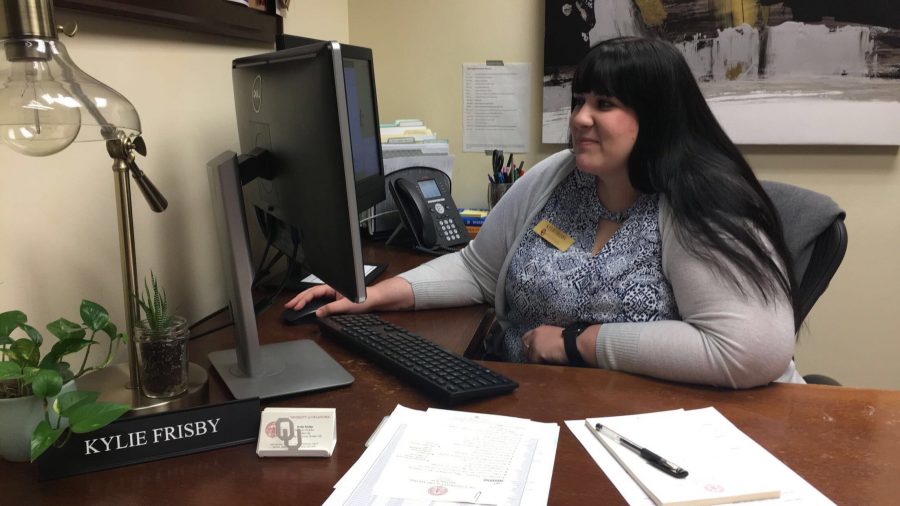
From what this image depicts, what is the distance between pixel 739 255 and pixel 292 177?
2.64 ft

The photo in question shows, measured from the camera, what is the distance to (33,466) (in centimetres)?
80

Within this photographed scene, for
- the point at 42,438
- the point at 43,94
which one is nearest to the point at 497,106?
the point at 43,94

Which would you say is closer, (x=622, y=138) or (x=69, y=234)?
(x=69, y=234)

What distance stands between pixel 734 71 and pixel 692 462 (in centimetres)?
173

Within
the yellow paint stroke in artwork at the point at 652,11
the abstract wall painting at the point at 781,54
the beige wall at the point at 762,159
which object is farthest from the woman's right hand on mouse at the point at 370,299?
the yellow paint stroke in artwork at the point at 652,11

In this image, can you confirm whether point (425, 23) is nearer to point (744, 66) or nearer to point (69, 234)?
point (744, 66)

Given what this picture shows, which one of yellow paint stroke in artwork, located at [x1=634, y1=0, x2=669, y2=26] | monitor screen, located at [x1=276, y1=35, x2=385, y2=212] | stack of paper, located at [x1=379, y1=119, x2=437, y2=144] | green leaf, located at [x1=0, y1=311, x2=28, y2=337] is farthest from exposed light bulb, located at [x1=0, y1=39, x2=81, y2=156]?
yellow paint stroke in artwork, located at [x1=634, y1=0, x2=669, y2=26]

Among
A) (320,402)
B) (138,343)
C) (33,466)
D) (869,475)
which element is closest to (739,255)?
(869,475)

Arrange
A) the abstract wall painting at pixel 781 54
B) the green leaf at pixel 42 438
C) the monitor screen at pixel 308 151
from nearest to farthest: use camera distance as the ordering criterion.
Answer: the green leaf at pixel 42 438
the monitor screen at pixel 308 151
the abstract wall painting at pixel 781 54

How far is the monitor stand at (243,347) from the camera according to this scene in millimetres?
943

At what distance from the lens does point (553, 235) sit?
59.0 inches

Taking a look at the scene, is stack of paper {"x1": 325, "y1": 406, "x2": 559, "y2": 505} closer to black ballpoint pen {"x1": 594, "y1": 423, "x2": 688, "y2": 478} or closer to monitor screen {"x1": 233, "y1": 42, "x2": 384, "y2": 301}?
black ballpoint pen {"x1": 594, "y1": 423, "x2": 688, "y2": 478}

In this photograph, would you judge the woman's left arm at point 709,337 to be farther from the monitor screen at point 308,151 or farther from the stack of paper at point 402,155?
the stack of paper at point 402,155

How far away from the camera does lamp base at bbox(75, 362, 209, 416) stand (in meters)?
0.88
